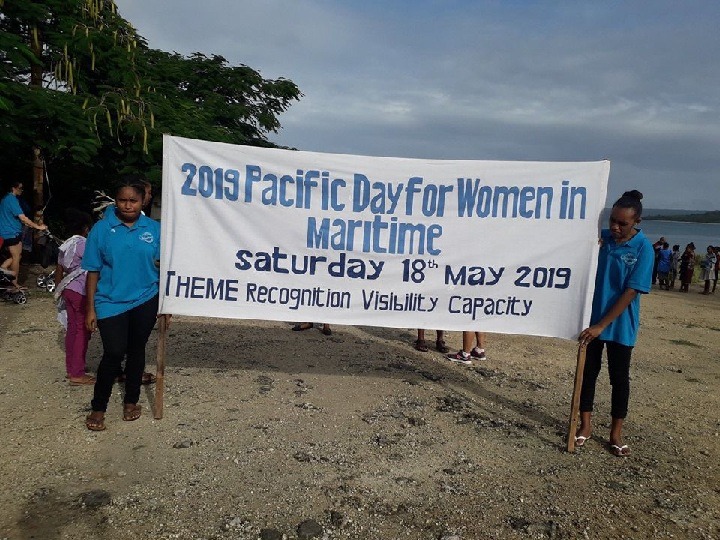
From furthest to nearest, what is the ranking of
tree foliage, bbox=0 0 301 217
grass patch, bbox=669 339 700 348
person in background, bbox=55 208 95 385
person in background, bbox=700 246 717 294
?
person in background, bbox=700 246 717 294 → grass patch, bbox=669 339 700 348 → tree foliage, bbox=0 0 301 217 → person in background, bbox=55 208 95 385

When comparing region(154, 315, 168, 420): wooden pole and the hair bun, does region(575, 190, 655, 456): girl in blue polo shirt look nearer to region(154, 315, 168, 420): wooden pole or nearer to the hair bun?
the hair bun

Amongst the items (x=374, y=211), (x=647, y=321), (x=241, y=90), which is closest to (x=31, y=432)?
(x=374, y=211)

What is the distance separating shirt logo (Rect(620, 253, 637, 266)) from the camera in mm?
3754

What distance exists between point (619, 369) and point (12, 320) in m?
7.17

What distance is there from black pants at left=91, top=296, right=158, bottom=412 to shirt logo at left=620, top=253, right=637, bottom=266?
3620 millimetres

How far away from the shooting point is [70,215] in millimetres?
4762

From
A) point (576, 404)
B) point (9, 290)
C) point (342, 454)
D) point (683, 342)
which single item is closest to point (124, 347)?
point (342, 454)

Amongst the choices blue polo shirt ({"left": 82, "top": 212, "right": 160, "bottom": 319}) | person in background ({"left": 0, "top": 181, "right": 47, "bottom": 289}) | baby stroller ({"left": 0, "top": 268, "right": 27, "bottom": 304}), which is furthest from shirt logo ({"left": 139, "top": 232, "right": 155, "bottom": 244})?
person in background ({"left": 0, "top": 181, "right": 47, "bottom": 289})

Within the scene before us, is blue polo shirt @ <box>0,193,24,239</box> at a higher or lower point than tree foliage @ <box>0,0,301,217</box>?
lower

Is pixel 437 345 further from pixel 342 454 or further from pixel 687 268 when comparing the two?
pixel 687 268

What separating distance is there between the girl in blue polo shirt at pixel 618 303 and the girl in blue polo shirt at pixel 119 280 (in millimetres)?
3404

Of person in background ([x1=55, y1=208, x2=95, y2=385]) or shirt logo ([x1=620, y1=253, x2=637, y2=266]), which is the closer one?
shirt logo ([x1=620, y1=253, x2=637, y2=266])

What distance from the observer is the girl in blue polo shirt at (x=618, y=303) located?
3.70m

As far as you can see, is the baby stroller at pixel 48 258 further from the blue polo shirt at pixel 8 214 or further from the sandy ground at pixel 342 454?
the sandy ground at pixel 342 454
